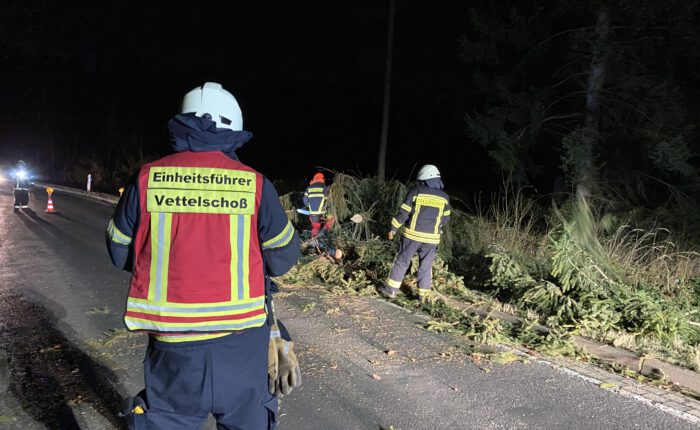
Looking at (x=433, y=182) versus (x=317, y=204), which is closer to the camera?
(x=433, y=182)

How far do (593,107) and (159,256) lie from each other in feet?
34.8

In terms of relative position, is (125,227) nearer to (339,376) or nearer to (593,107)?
(339,376)

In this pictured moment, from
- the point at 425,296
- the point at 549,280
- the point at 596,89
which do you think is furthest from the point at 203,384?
the point at 596,89

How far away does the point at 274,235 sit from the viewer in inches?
88.1

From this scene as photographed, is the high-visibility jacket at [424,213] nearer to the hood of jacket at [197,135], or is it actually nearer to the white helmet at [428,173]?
the white helmet at [428,173]

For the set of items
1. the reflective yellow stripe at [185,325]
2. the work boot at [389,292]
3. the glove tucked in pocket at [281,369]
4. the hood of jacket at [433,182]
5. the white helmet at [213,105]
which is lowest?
the work boot at [389,292]

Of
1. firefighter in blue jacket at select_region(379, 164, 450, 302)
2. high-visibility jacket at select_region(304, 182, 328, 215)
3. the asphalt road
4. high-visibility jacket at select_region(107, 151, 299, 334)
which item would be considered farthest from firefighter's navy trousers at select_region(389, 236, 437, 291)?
high-visibility jacket at select_region(107, 151, 299, 334)

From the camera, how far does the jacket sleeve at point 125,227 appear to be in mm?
2127

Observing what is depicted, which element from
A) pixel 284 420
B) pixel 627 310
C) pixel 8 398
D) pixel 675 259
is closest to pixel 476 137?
pixel 675 259

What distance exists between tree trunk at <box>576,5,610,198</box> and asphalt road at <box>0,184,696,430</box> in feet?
19.3

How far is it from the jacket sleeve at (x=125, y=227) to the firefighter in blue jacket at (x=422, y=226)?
486 cm

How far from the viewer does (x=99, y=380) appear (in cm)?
417

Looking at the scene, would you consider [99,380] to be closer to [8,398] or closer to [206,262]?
[8,398]

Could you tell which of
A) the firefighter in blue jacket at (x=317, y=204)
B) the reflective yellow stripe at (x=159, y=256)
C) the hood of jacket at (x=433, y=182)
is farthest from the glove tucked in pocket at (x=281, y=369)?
the firefighter in blue jacket at (x=317, y=204)
